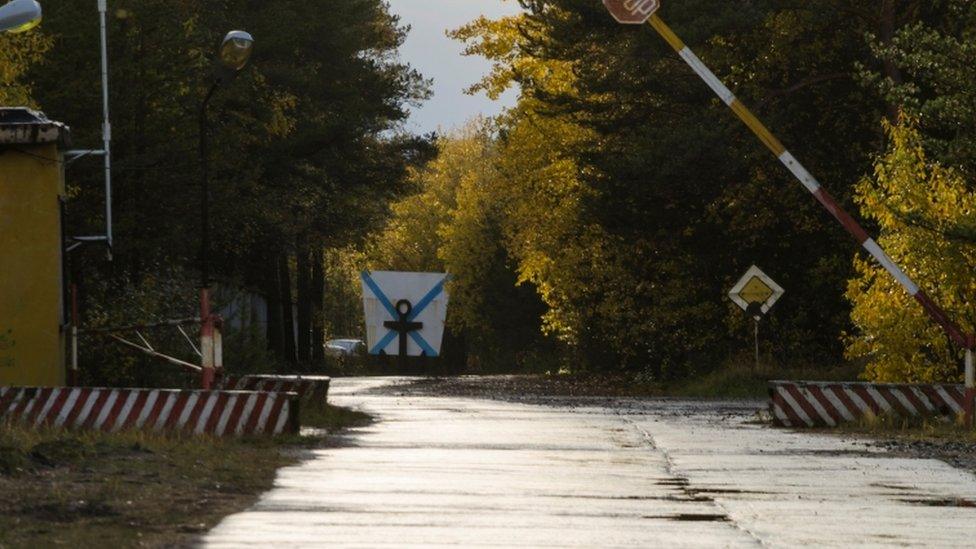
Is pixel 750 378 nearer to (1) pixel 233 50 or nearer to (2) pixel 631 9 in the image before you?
(2) pixel 631 9

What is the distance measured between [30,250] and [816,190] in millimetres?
12643

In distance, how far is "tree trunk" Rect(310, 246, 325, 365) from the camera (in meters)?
86.5

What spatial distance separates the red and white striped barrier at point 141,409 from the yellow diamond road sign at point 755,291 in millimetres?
27004

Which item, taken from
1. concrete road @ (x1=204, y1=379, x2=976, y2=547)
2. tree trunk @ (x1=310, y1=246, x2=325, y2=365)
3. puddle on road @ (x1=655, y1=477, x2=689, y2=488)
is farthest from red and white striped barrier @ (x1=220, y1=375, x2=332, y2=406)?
tree trunk @ (x1=310, y1=246, x2=325, y2=365)

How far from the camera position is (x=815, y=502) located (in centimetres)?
1889

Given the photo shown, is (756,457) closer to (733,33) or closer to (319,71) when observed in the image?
(733,33)

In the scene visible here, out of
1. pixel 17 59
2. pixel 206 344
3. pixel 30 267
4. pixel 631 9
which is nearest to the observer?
pixel 30 267

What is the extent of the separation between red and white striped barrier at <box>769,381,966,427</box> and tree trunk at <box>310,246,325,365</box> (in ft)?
162

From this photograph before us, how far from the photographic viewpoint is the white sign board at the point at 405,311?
7019 cm

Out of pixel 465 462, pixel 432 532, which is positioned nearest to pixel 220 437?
pixel 465 462

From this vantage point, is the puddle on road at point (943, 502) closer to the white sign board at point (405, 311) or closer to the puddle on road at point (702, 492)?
the puddle on road at point (702, 492)

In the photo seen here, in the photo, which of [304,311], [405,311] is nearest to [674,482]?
[405,311]

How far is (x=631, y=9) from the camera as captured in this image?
1670 inches

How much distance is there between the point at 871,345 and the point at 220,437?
13.9 metres
